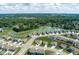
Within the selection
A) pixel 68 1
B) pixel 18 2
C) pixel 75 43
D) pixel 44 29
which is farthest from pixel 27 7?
pixel 75 43

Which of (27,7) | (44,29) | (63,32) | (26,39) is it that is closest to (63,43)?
(63,32)

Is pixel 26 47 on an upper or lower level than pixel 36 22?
lower

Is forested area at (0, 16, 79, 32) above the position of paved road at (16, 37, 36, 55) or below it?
above

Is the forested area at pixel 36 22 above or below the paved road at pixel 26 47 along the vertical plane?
above

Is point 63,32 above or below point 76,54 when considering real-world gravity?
above

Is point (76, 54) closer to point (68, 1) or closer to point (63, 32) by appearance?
point (63, 32)
